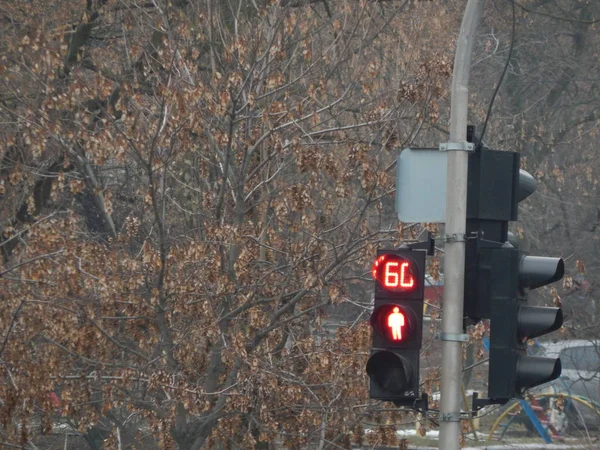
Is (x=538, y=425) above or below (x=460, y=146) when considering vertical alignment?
below

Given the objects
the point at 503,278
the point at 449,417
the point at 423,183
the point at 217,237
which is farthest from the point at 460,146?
the point at 217,237

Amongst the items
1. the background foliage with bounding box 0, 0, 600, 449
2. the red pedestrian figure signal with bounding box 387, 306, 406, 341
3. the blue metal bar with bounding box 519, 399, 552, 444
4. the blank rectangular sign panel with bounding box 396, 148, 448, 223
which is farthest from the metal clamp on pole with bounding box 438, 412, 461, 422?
the blue metal bar with bounding box 519, 399, 552, 444

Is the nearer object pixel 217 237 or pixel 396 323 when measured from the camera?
pixel 396 323

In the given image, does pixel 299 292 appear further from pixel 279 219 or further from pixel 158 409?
pixel 158 409

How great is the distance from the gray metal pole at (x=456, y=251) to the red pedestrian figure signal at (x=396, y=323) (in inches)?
11.5

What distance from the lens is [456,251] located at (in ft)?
21.3

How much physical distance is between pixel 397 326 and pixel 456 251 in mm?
614

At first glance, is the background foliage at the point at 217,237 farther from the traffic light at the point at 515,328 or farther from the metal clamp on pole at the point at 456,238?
→ the traffic light at the point at 515,328

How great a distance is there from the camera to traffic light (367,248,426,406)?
6359 mm

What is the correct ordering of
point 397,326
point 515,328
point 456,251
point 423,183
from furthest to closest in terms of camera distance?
point 423,183
point 456,251
point 397,326
point 515,328

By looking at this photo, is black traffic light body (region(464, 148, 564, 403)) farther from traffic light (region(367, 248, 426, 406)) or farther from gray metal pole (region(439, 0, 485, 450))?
traffic light (region(367, 248, 426, 406))

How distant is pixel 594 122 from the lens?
22.5m

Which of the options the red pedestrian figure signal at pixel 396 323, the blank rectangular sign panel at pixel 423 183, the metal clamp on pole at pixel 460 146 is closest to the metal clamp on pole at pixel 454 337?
the red pedestrian figure signal at pixel 396 323

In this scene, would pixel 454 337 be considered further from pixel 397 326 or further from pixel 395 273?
pixel 395 273
